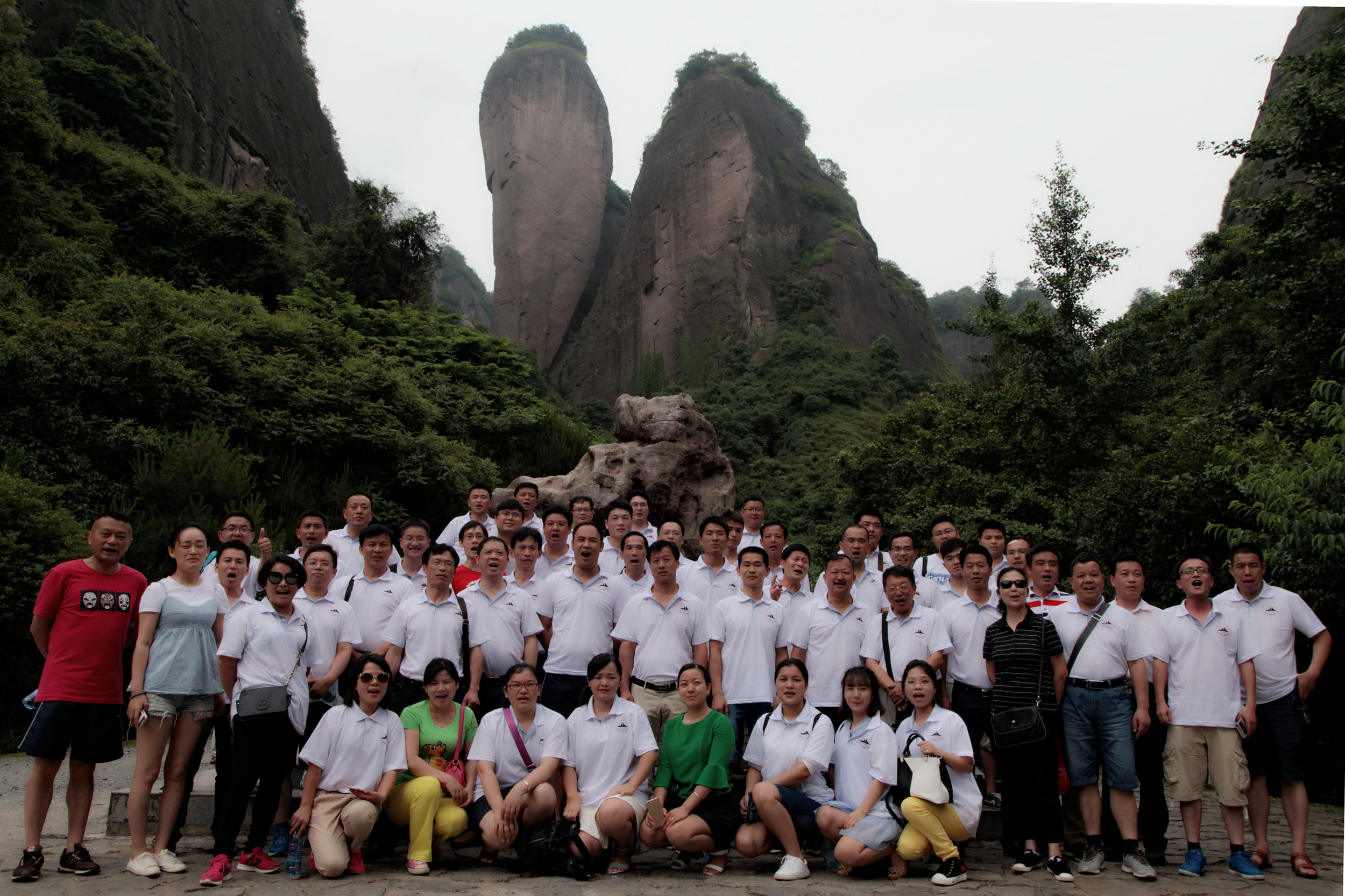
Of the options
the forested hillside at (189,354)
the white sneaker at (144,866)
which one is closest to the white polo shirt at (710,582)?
the white sneaker at (144,866)

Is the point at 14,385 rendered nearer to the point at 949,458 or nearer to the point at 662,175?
the point at 949,458

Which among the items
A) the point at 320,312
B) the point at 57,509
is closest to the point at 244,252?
the point at 320,312

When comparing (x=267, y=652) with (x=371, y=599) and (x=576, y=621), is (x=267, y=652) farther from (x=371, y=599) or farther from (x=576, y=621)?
(x=576, y=621)

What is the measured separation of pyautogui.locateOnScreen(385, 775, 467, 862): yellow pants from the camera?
4.23 m

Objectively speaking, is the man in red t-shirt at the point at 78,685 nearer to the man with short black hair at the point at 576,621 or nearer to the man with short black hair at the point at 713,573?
the man with short black hair at the point at 576,621

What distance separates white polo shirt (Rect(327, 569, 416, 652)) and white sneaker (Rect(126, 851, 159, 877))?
51.5 inches

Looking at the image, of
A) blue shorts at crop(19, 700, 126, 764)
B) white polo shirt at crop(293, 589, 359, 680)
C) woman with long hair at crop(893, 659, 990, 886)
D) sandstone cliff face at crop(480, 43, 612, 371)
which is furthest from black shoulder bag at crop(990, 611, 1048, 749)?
sandstone cliff face at crop(480, 43, 612, 371)

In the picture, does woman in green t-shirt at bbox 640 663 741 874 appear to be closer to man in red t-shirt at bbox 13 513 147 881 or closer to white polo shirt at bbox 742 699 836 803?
white polo shirt at bbox 742 699 836 803

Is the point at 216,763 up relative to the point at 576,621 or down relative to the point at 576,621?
down

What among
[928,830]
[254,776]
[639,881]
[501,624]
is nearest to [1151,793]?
[928,830]

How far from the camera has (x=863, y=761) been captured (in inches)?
174

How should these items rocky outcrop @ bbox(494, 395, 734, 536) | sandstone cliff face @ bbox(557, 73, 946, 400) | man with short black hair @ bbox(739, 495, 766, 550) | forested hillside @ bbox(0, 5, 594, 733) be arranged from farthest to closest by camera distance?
sandstone cliff face @ bbox(557, 73, 946, 400)
rocky outcrop @ bbox(494, 395, 734, 536)
forested hillside @ bbox(0, 5, 594, 733)
man with short black hair @ bbox(739, 495, 766, 550)

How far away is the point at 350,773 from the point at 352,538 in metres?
2.14

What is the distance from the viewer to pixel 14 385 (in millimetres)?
9500
